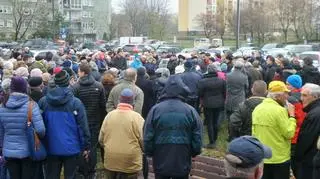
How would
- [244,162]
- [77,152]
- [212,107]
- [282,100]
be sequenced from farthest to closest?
[212,107] < [77,152] < [282,100] < [244,162]

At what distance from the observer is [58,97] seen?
23.3 ft

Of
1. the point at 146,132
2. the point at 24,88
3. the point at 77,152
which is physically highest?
the point at 24,88

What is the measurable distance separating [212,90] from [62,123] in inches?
211

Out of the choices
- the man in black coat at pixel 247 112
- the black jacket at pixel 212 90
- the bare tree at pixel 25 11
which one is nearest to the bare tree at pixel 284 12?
the bare tree at pixel 25 11

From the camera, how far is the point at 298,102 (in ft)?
24.5

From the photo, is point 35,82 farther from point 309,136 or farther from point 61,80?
point 309,136

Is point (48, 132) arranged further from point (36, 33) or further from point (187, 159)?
point (36, 33)

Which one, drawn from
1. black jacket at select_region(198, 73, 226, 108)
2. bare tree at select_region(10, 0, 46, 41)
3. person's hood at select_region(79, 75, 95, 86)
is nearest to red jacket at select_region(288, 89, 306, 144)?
person's hood at select_region(79, 75, 95, 86)

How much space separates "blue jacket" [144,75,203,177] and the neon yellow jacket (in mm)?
996

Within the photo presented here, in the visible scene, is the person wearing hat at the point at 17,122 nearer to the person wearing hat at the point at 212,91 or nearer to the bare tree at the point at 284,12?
the person wearing hat at the point at 212,91

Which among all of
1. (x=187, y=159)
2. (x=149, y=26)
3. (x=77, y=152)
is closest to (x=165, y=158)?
(x=187, y=159)

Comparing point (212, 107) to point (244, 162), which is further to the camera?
point (212, 107)

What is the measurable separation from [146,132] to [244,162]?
2.96 m

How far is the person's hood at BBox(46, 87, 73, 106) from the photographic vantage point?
710cm
